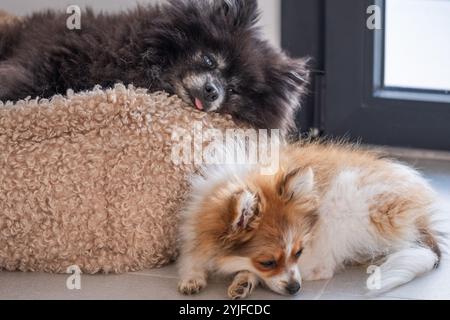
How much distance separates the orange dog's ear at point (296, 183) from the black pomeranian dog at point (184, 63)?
353mm

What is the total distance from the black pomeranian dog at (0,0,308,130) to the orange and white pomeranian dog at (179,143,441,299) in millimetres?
244

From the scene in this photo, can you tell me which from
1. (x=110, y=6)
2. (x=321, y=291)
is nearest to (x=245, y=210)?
(x=321, y=291)

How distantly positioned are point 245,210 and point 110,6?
1.50m

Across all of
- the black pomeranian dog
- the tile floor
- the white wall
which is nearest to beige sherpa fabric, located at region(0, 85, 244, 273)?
the tile floor

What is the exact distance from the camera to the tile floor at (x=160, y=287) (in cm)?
241

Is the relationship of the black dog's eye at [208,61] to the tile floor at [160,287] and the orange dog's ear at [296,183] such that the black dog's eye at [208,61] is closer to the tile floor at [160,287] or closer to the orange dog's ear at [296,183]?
the orange dog's ear at [296,183]

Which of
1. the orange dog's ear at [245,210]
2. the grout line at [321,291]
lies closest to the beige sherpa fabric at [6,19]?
the orange dog's ear at [245,210]

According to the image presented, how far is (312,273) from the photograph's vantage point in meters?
2.50

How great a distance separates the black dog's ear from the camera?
2.66 meters

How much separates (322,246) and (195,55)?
694 mm

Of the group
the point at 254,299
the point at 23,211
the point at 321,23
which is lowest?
the point at 254,299

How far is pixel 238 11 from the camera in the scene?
2.67 m

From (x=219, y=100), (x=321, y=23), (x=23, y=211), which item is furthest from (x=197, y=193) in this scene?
(x=321, y=23)
